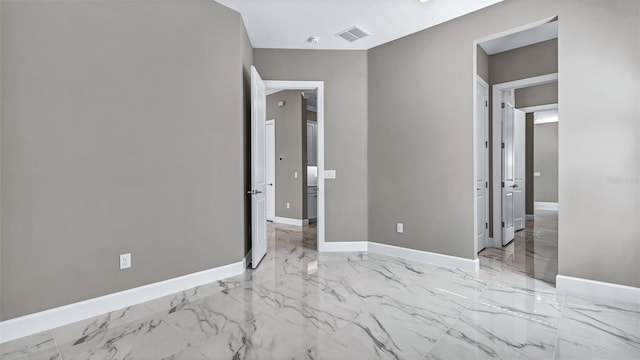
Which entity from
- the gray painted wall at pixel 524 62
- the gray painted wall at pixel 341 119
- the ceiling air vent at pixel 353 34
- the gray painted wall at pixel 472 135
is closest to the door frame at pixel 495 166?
the gray painted wall at pixel 524 62

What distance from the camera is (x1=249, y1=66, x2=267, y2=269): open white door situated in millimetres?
3453

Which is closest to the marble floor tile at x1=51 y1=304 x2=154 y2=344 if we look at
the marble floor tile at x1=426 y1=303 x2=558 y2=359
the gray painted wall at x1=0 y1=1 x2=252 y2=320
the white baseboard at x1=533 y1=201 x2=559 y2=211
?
the gray painted wall at x1=0 y1=1 x2=252 y2=320

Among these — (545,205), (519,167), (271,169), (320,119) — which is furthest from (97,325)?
(545,205)

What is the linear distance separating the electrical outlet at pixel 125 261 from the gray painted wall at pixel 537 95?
671cm

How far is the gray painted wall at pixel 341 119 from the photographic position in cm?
422

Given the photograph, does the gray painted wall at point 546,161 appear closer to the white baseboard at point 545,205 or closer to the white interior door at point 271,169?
the white baseboard at point 545,205

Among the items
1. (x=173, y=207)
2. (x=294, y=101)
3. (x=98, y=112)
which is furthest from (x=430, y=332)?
(x=294, y=101)

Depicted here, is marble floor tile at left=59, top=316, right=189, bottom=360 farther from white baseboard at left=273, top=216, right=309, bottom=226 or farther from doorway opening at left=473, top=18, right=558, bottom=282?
white baseboard at left=273, top=216, right=309, bottom=226

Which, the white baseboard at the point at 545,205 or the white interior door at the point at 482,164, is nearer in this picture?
the white interior door at the point at 482,164

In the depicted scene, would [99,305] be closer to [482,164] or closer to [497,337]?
[497,337]

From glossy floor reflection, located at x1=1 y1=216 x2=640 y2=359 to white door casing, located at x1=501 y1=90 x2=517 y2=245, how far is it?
1.48 metres

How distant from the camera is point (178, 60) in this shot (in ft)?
9.32

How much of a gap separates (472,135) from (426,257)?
5.05 ft

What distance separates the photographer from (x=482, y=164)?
14.3 ft
